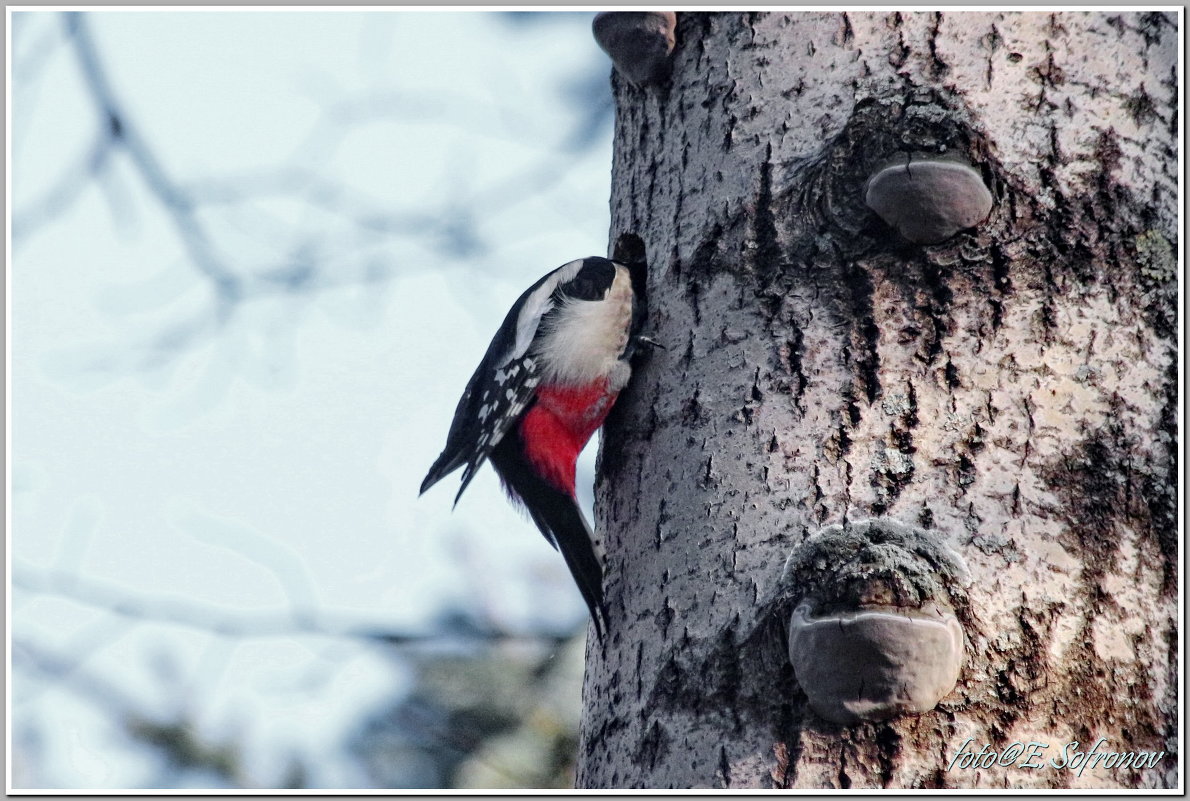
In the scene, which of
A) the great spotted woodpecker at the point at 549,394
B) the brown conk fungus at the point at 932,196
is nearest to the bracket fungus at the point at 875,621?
the brown conk fungus at the point at 932,196

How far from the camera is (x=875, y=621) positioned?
1440 millimetres

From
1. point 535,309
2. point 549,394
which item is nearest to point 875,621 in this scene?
point 549,394

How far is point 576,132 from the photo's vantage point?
406cm

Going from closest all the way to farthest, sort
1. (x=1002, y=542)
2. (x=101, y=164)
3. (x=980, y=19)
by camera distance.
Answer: (x=1002, y=542) < (x=980, y=19) < (x=101, y=164)

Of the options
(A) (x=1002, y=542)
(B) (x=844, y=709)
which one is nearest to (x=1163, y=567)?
(A) (x=1002, y=542)

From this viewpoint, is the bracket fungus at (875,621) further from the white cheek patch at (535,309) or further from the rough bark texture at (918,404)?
the white cheek patch at (535,309)

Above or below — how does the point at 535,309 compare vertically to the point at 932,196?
above

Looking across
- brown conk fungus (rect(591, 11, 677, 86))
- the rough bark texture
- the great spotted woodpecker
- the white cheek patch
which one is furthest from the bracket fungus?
the white cheek patch

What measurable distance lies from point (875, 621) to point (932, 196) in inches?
25.7

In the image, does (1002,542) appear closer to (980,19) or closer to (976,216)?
(976,216)

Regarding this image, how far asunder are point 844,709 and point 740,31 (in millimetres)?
1242

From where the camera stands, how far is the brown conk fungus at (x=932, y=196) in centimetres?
169

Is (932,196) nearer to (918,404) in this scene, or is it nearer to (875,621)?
(918,404)

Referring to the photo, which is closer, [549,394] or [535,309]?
[549,394]
